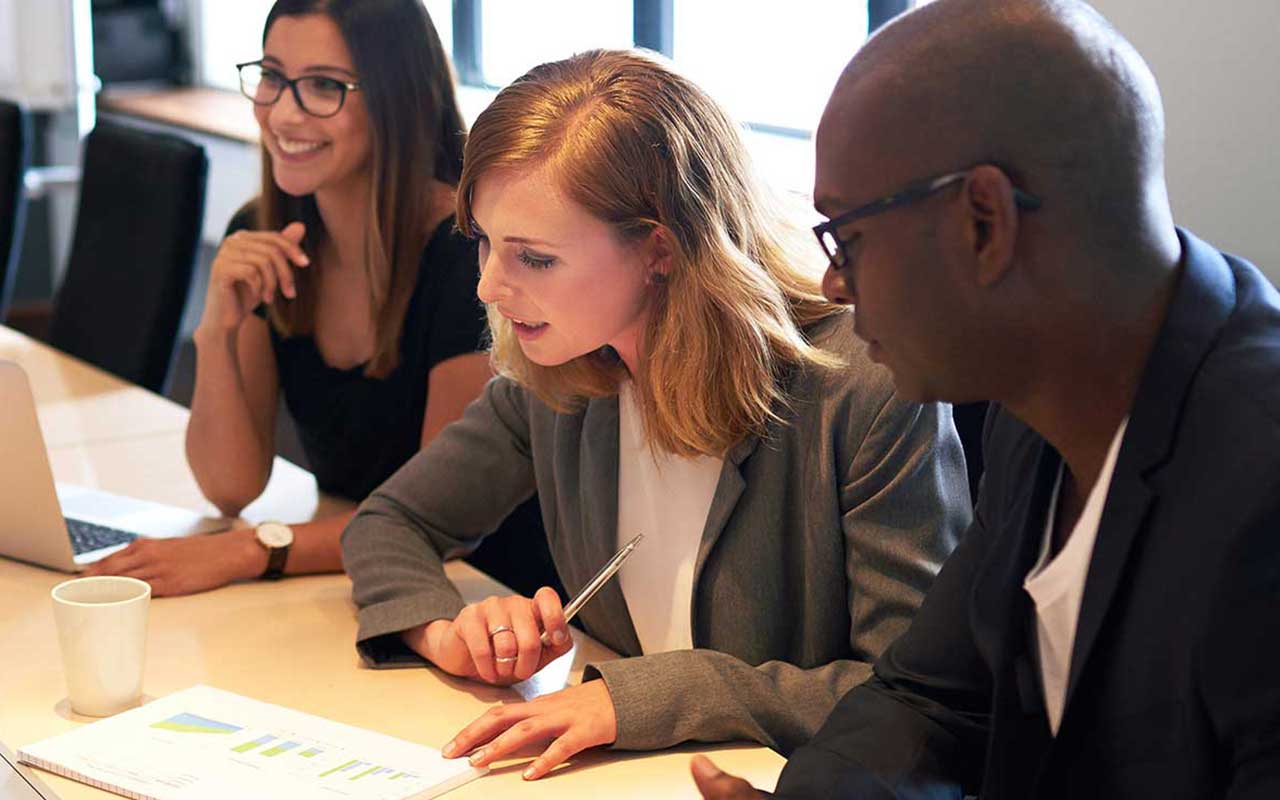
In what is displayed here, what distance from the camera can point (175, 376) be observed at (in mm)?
4734

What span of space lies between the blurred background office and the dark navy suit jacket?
0.58 metres

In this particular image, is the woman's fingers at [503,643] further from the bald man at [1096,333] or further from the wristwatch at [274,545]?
the bald man at [1096,333]

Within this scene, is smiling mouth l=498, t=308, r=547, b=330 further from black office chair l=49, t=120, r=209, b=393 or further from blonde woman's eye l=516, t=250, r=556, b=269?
black office chair l=49, t=120, r=209, b=393

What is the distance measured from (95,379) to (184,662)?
122cm

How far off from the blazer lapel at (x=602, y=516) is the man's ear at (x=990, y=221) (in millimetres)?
721

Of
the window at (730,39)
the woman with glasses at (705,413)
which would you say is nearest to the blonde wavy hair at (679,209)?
the woman with glasses at (705,413)

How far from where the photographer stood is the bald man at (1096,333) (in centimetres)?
86

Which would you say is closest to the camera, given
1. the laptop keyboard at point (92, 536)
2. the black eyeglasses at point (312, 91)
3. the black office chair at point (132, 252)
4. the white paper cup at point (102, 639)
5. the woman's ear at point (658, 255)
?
the white paper cup at point (102, 639)

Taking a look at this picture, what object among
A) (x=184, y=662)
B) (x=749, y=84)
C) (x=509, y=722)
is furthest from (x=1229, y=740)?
(x=749, y=84)

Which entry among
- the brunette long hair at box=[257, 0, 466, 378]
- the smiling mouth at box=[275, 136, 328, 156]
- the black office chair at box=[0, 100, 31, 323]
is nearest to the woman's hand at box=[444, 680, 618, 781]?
the brunette long hair at box=[257, 0, 466, 378]

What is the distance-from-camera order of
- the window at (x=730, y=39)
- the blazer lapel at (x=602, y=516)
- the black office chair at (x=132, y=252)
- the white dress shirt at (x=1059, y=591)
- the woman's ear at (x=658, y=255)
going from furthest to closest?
the window at (x=730, y=39) < the black office chair at (x=132, y=252) < the blazer lapel at (x=602, y=516) < the woman's ear at (x=658, y=255) < the white dress shirt at (x=1059, y=591)

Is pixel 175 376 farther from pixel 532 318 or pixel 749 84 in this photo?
pixel 532 318

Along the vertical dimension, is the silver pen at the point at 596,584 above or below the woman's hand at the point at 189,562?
above

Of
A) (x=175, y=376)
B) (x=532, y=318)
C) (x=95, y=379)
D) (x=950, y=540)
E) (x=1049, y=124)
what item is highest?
(x=1049, y=124)
